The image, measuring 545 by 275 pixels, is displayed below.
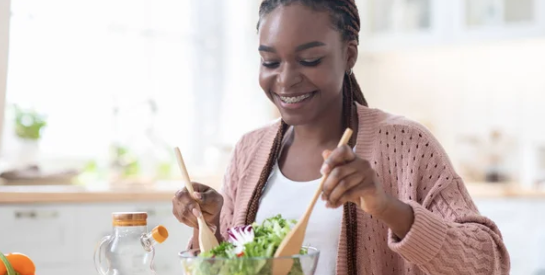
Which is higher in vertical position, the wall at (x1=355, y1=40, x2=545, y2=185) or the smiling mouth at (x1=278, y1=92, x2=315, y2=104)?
the smiling mouth at (x1=278, y1=92, x2=315, y2=104)

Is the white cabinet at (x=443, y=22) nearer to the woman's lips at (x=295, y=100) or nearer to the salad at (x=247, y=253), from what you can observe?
the woman's lips at (x=295, y=100)

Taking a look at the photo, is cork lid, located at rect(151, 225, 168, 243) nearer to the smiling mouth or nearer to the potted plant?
the smiling mouth

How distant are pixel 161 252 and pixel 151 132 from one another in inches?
30.3

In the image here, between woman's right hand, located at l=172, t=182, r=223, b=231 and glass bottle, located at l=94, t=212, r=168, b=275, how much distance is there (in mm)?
80

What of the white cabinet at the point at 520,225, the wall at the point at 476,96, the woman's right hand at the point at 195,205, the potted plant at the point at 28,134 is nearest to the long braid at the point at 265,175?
the woman's right hand at the point at 195,205

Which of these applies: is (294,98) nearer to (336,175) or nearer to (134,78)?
(336,175)

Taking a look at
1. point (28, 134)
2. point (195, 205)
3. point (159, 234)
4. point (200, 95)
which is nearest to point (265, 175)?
point (195, 205)

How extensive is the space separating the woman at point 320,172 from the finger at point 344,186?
14 centimetres

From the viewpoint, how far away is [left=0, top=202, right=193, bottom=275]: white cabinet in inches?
112

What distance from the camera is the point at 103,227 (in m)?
3.11

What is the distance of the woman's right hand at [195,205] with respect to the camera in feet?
4.49

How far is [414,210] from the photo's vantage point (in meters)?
1.29

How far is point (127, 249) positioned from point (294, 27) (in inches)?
20.7

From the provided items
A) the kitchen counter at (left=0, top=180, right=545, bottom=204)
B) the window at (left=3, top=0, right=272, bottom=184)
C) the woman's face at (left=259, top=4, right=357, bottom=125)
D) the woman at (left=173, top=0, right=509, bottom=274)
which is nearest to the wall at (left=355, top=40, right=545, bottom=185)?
the window at (left=3, top=0, right=272, bottom=184)
